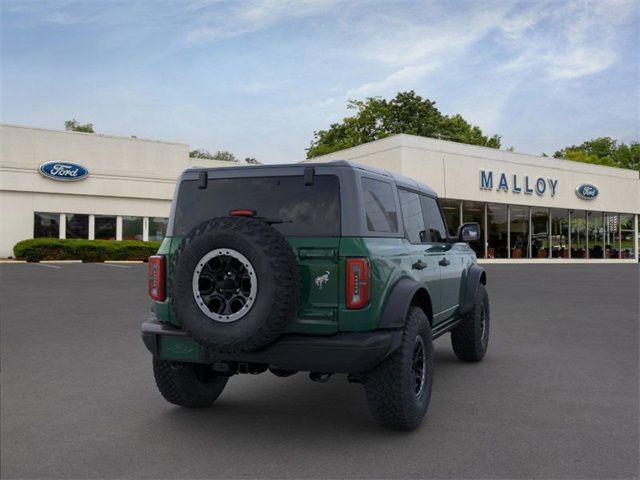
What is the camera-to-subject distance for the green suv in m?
3.93

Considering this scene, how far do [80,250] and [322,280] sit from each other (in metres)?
30.9

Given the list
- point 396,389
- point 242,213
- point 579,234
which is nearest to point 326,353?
point 396,389

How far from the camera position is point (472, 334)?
6.69m

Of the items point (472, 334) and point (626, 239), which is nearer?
point (472, 334)

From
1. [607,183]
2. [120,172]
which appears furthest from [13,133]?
[607,183]

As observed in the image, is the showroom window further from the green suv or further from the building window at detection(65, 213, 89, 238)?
the green suv

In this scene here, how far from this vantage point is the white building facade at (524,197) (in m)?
33.6

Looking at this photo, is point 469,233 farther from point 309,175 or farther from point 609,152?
point 609,152

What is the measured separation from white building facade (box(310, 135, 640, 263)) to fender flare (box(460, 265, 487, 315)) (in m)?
25.3

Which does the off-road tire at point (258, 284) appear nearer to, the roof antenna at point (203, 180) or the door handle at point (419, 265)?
the roof antenna at point (203, 180)

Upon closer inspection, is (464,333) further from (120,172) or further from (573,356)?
(120,172)

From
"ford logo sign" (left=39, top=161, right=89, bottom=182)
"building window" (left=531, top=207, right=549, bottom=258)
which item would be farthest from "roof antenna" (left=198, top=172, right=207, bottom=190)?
"building window" (left=531, top=207, right=549, bottom=258)

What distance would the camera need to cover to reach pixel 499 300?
1362 cm

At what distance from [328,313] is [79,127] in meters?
78.5
